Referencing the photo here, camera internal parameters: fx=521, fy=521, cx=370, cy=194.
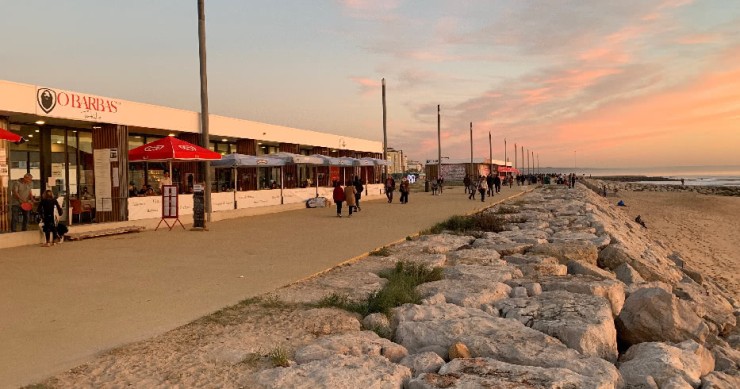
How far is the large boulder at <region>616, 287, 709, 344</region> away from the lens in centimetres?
571

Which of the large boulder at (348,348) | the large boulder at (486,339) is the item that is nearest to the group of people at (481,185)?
the large boulder at (486,339)

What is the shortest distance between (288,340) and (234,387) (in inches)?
44.2

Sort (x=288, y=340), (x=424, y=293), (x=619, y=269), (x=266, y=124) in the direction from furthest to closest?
(x=266, y=124) < (x=619, y=269) < (x=424, y=293) < (x=288, y=340)

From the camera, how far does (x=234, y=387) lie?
380cm

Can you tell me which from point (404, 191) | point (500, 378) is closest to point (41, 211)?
point (500, 378)

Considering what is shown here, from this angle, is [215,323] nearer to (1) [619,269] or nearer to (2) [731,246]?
(1) [619,269]

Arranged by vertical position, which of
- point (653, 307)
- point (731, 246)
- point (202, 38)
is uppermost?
point (202, 38)

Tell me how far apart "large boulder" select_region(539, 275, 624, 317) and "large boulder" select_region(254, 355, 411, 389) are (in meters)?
3.68

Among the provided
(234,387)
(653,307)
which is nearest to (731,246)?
(653,307)

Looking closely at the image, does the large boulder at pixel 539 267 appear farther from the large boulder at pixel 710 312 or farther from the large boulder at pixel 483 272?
the large boulder at pixel 710 312

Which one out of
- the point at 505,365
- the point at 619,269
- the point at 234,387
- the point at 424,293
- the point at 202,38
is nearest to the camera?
the point at 234,387

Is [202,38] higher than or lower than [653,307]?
higher

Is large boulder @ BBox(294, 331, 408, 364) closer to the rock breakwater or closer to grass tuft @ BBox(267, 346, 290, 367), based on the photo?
the rock breakwater

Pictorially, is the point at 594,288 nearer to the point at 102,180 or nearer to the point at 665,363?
the point at 665,363
